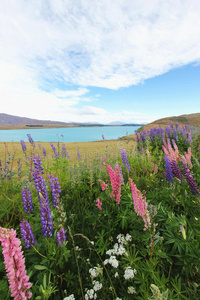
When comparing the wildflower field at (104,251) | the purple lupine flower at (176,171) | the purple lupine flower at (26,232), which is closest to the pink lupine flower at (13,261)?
the wildflower field at (104,251)

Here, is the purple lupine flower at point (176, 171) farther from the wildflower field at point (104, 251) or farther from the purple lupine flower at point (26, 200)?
the purple lupine flower at point (26, 200)

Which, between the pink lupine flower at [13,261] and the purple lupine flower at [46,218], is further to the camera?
the purple lupine flower at [46,218]

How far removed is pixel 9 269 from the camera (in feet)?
3.49

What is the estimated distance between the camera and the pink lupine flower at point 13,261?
3.48ft

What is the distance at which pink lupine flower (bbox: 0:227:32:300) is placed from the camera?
1061 millimetres

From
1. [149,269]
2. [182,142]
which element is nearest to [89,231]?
[149,269]

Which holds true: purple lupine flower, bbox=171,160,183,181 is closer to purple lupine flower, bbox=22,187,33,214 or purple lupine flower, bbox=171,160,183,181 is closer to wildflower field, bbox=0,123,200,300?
wildflower field, bbox=0,123,200,300

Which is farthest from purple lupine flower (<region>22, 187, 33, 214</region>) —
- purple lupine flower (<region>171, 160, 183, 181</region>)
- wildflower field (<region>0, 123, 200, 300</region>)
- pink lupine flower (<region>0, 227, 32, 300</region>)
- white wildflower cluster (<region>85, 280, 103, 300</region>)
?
purple lupine flower (<region>171, 160, 183, 181</region>)

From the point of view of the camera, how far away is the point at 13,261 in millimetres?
1093

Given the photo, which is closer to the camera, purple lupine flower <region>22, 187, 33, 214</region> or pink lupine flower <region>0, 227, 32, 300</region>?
pink lupine flower <region>0, 227, 32, 300</region>

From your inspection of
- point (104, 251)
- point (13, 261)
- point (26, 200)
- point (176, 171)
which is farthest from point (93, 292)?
point (176, 171)

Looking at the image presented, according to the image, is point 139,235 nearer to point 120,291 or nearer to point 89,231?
point 120,291

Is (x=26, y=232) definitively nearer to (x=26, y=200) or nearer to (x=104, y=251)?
(x=26, y=200)

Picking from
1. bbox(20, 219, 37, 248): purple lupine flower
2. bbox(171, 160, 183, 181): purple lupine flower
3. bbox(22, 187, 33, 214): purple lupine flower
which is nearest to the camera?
bbox(20, 219, 37, 248): purple lupine flower
